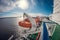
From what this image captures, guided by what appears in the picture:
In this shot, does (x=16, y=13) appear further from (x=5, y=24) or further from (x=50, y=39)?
(x=50, y=39)

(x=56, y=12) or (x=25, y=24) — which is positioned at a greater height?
(x=56, y=12)

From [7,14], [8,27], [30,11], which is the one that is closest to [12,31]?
[8,27]

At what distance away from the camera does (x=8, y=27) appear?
4.79 ft

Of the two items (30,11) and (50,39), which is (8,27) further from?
(50,39)

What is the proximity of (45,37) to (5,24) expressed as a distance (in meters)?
0.51

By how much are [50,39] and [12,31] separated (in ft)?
1.55

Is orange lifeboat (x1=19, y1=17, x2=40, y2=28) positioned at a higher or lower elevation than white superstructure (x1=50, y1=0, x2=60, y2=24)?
lower

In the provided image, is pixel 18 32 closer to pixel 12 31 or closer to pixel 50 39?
pixel 12 31

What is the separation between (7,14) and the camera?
4.76ft

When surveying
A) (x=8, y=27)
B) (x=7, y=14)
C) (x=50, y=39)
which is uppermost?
(x=7, y=14)

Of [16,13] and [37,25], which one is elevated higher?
[16,13]

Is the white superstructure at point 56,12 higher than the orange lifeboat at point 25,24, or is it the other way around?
the white superstructure at point 56,12

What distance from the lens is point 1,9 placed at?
4.75 ft

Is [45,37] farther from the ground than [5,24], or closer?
closer
